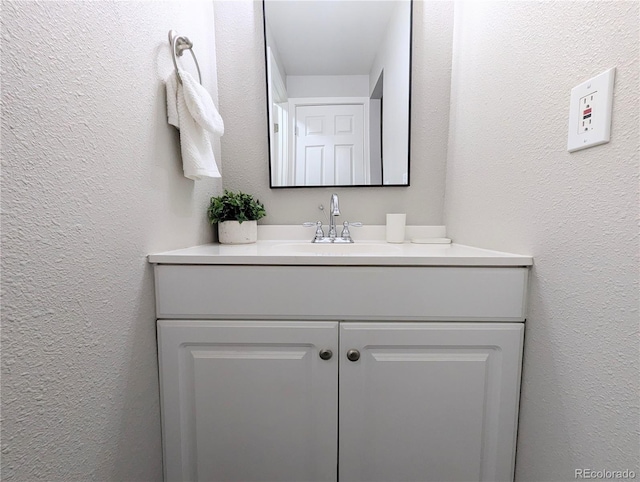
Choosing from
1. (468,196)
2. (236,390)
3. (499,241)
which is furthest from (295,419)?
(468,196)

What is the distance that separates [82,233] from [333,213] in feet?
2.62

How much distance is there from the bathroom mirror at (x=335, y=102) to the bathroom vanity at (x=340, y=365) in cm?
59

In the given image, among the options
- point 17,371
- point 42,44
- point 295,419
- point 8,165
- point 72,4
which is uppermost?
point 72,4

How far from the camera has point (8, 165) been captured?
0.37m

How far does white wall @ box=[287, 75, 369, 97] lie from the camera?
1161 mm

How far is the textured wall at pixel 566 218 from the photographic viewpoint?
455 millimetres

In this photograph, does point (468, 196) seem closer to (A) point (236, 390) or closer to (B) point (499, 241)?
(B) point (499, 241)

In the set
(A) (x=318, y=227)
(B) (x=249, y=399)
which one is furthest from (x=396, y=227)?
(B) (x=249, y=399)

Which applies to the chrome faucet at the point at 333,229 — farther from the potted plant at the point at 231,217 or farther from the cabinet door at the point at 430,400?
the cabinet door at the point at 430,400

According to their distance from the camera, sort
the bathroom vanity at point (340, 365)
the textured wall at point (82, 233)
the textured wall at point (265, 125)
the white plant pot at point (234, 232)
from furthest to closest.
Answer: the textured wall at point (265, 125) < the white plant pot at point (234, 232) < the bathroom vanity at point (340, 365) < the textured wall at point (82, 233)

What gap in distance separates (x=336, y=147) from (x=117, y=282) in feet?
3.03

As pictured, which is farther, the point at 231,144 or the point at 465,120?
the point at 231,144

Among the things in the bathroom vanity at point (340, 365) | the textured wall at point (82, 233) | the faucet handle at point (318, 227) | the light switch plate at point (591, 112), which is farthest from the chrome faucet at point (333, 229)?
the light switch plate at point (591, 112)

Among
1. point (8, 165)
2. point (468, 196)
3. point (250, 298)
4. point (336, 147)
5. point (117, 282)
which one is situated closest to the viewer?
point (8, 165)
